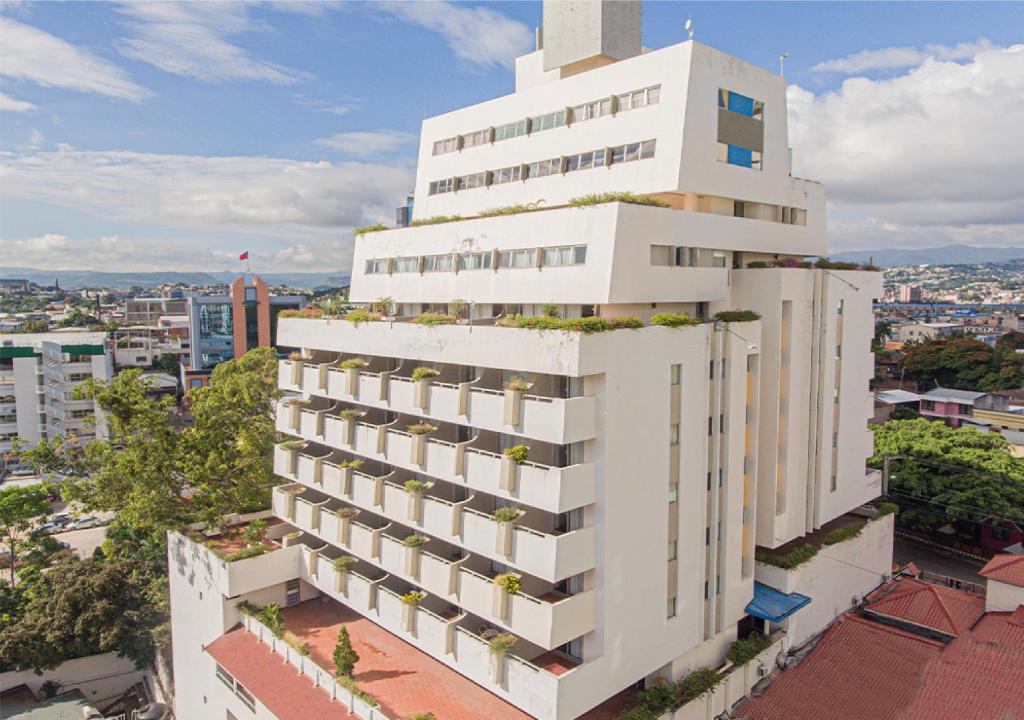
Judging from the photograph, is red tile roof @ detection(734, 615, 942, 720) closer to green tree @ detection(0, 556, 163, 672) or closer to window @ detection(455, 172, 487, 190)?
window @ detection(455, 172, 487, 190)

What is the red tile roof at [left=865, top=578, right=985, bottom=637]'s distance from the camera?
100 ft

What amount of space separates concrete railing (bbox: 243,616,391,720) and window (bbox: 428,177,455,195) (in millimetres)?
22581

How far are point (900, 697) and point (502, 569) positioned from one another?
15.8m

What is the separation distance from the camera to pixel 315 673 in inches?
1056

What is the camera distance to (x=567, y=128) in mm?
31250

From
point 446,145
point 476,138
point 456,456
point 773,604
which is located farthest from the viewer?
point 446,145

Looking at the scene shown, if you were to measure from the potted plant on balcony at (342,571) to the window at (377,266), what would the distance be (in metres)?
13.9

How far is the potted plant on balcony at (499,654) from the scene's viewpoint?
22.0 metres

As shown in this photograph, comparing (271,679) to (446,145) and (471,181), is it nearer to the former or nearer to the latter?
(471,181)

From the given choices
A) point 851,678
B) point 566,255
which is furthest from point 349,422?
point 851,678

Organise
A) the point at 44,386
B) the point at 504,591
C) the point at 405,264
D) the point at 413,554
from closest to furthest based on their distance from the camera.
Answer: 1. the point at 504,591
2. the point at 413,554
3. the point at 405,264
4. the point at 44,386

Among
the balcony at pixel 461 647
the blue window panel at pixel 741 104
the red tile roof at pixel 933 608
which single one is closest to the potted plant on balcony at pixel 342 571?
the balcony at pixel 461 647

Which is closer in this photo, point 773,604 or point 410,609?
point 410,609

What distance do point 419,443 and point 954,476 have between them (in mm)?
42444
